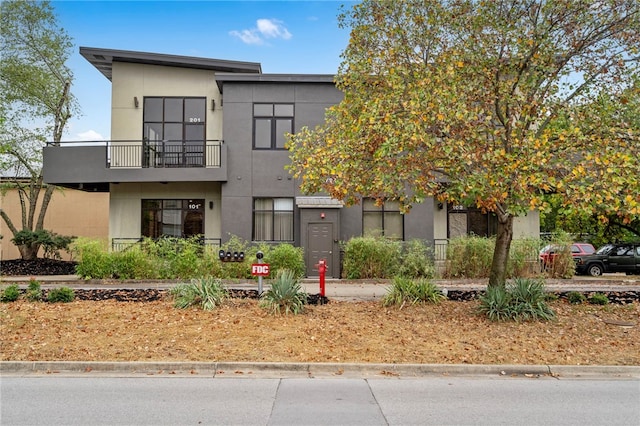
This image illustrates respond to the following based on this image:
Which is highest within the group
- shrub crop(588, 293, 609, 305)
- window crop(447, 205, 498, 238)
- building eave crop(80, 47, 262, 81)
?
building eave crop(80, 47, 262, 81)

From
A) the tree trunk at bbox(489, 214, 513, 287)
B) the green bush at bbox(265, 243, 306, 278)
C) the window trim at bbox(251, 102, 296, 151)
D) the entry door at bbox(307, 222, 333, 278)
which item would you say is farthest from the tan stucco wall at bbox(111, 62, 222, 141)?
the tree trunk at bbox(489, 214, 513, 287)

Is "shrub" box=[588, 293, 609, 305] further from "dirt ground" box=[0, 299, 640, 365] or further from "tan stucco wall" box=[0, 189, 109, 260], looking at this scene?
"tan stucco wall" box=[0, 189, 109, 260]

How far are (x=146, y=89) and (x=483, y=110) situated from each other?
593 inches

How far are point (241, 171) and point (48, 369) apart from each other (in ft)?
40.1

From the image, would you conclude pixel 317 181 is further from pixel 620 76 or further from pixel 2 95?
pixel 2 95

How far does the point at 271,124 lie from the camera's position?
19.0 m

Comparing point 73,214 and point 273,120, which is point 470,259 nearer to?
point 273,120

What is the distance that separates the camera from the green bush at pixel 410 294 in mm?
11281

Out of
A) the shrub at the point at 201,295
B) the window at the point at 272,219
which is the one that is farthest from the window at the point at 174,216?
the shrub at the point at 201,295

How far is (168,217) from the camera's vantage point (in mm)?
20141

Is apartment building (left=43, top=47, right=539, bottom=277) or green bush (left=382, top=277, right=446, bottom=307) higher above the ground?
apartment building (left=43, top=47, right=539, bottom=277)

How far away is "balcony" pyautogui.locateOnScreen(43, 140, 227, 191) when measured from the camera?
18.4m

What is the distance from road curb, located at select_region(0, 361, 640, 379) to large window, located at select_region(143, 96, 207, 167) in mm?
13082

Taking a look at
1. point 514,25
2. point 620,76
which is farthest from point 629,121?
point 514,25
